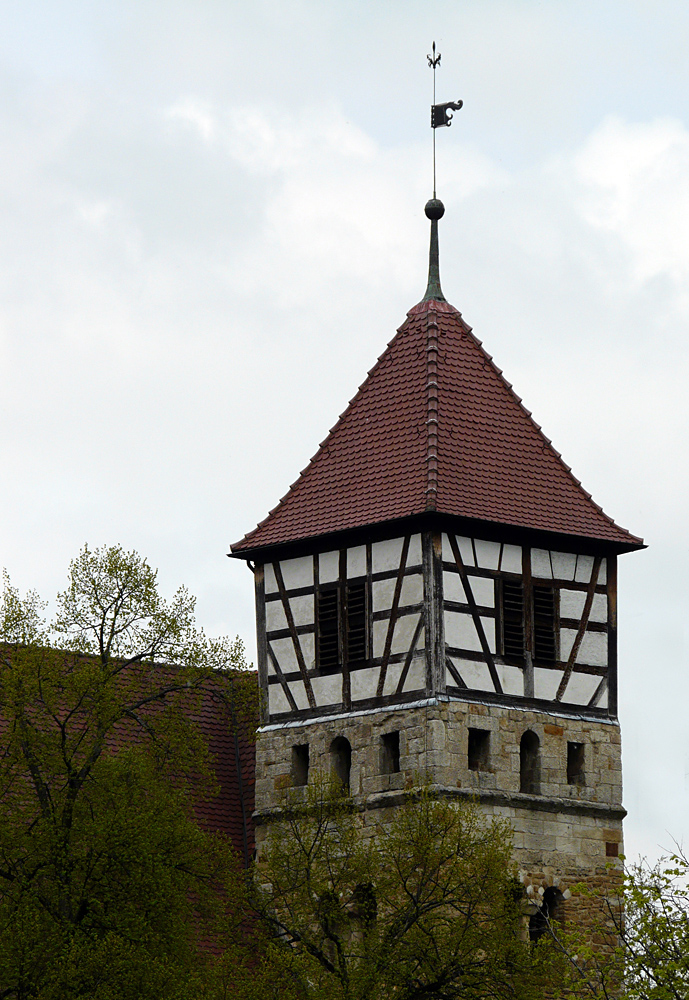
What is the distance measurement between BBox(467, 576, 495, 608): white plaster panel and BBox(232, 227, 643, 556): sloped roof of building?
82 cm

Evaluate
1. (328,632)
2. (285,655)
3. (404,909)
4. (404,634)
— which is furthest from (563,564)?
(404,909)

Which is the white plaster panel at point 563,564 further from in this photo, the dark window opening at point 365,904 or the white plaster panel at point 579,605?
the dark window opening at point 365,904

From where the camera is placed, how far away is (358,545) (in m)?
37.2

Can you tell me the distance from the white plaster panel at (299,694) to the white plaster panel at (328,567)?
58.2 inches

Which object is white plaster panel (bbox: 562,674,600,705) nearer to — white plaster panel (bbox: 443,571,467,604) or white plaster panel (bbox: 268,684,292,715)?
white plaster panel (bbox: 443,571,467,604)

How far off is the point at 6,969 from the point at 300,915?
3824 mm

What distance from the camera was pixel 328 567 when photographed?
123 ft

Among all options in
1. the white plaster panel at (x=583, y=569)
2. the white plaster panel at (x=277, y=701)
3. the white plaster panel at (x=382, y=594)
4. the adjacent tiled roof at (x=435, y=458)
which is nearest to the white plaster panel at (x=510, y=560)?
the adjacent tiled roof at (x=435, y=458)

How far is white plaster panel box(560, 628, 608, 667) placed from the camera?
3709 cm

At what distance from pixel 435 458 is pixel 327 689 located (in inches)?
139

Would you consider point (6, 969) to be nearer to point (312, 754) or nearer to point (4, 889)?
point (4, 889)

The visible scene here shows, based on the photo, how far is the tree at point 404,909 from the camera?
1238 inches

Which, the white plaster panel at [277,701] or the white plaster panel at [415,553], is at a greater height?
the white plaster panel at [415,553]

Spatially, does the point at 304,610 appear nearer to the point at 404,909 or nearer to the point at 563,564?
the point at 563,564
